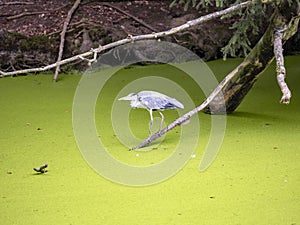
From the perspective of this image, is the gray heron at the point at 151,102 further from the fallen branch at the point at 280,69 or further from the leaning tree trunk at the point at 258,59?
the fallen branch at the point at 280,69

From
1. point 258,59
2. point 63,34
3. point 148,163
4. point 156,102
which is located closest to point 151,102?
point 156,102

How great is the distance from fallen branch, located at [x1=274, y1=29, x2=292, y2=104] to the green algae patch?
33cm

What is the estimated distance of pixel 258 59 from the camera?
276 cm

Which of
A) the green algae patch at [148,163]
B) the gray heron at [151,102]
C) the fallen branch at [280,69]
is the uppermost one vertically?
the fallen branch at [280,69]

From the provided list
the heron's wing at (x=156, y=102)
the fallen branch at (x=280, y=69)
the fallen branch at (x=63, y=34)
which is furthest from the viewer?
the fallen branch at (x=63, y=34)

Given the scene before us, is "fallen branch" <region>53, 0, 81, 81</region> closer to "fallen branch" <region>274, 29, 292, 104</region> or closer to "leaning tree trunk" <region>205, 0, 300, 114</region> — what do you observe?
"leaning tree trunk" <region>205, 0, 300, 114</region>

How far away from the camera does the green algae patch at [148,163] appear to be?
1.99 metres

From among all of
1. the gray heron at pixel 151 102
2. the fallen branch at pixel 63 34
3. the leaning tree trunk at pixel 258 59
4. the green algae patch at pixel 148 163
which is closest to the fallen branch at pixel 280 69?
the leaning tree trunk at pixel 258 59

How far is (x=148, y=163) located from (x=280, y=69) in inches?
25.0

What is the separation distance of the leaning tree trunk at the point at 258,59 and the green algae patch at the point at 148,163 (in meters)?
0.08

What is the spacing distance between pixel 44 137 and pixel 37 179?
46 centimetres

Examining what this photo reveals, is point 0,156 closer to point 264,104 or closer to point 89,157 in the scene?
point 89,157

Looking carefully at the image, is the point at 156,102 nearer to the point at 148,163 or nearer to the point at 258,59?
the point at 148,163

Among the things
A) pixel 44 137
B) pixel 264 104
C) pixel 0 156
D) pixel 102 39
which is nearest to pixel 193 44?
pixel 102 39
